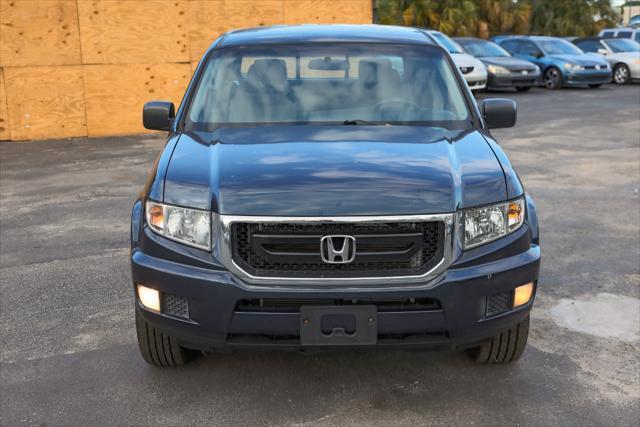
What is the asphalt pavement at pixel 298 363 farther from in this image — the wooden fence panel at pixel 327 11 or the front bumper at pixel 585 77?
the front bumper at pixel 585 77

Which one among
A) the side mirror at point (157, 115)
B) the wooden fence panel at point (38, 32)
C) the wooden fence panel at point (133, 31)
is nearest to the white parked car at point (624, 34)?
the wooden fence panel at point (133, 31)

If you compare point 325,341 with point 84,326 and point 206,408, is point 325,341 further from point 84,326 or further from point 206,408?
point 84,326

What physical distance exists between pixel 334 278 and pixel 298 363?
989 mm

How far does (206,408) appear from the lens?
11.5 feet

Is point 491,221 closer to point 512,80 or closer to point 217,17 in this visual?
point 217,17

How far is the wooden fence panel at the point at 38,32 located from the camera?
42.4 ft

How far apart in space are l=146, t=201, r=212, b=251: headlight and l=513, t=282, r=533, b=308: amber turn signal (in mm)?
1379

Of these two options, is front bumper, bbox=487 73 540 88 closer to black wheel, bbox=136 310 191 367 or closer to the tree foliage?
the tree foliage

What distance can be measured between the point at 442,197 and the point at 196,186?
3.54 ft

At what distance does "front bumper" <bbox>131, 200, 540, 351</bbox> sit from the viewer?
122 inches

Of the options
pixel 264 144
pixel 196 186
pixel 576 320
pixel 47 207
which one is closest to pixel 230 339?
pixel 196 186

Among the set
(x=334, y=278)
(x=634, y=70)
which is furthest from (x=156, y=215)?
(x=634, y=70)

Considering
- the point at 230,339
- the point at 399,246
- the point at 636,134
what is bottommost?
the point at 636,134

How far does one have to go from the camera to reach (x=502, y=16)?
35.7m
